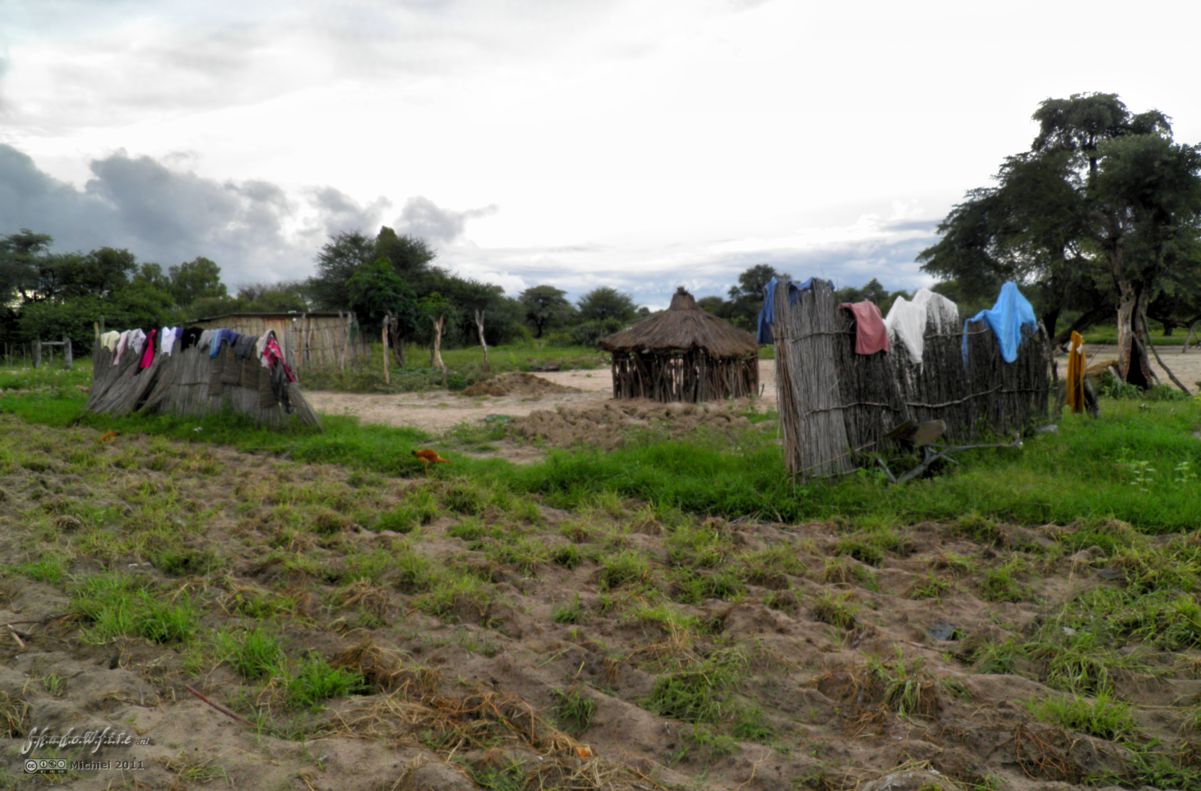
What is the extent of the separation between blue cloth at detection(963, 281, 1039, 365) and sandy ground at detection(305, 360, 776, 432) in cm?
419

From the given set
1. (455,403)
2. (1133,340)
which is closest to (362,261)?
(455,403)

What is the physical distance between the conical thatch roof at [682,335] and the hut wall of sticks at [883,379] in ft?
19.1

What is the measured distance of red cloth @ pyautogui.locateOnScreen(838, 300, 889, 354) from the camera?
646 cm

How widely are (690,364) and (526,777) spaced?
11.5 m

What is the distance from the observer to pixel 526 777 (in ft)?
7.96

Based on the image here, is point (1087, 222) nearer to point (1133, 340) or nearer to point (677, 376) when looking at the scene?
point (1133, 340)

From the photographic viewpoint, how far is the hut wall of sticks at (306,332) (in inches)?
740

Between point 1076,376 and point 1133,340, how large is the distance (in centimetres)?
453

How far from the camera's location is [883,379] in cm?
676

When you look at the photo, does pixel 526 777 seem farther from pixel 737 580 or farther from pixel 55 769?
pixel 737 580

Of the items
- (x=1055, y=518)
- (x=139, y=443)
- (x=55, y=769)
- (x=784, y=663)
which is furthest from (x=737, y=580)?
(x=139, y=443)

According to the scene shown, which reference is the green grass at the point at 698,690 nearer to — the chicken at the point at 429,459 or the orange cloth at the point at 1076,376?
the chicken at the point at 429,459

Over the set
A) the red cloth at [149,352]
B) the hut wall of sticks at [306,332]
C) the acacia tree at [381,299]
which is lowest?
the red cloth at [149,352]

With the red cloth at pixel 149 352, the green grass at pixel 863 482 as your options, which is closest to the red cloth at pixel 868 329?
the green grass at pixel 863 482
